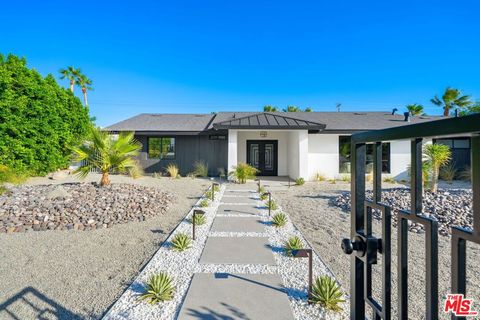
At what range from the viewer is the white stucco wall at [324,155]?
43.2 feet

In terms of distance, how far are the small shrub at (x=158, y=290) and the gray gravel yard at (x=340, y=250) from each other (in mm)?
2203

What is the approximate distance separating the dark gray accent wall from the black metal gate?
13018mm

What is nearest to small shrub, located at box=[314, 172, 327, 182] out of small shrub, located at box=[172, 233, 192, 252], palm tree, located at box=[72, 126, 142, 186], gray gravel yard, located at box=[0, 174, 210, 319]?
gray gravel yard, located at box=[0, 174, 210, 319]

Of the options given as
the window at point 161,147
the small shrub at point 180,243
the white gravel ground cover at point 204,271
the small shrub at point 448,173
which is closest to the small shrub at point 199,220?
the white gravel ground cover at point 204,271

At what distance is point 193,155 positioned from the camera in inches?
566

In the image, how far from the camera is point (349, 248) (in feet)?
3.83

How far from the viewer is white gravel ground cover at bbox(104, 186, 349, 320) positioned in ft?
7.96

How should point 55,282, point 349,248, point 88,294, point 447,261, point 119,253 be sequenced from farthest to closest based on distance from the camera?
point 119,253
point 447,261
point 55,282
point 88,294
point 349,248

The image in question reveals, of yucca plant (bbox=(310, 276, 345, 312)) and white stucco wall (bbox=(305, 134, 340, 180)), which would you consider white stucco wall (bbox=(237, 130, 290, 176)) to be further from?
yucca plant (bbox=(310, 276, 345, 312))

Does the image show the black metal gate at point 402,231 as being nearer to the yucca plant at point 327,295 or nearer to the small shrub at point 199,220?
the yucca plant at point 327,295

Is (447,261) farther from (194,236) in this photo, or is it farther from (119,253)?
(119,253)

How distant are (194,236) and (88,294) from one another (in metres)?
1.91

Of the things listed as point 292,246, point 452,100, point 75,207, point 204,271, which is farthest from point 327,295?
point 452,100

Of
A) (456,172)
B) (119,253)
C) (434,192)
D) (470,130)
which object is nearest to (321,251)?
(119,253)
